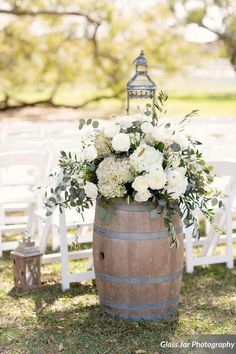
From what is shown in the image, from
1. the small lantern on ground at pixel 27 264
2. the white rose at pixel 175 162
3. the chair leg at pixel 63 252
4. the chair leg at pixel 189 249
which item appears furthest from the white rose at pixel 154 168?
the chair leg at pixel 189 249

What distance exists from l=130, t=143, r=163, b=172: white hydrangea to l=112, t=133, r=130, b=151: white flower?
71mm

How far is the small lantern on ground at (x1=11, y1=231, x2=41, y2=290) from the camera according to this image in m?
5.55

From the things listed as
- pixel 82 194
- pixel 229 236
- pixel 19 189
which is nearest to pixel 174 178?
pixel 82 194

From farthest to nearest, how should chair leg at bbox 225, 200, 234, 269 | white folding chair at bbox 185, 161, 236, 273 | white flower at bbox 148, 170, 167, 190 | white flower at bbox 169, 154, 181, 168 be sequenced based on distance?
1. chair leg at bbox 225, 200, 234, 269
2. white folding chair at bbox 185, 161, 236, 273
3. white flower at bbox 169, 154, 181, 168
4. white flower at bbox 148, 170, 167, 190

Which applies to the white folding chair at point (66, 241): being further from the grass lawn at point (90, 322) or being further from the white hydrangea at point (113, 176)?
the white hydrangea at point (113, 176)

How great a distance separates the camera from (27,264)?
557cm

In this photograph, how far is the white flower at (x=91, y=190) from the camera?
461 centimetres

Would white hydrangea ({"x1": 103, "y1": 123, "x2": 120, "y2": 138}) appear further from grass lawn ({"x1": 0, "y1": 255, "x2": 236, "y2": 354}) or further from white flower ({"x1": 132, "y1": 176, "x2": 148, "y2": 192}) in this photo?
grass lawn ({"x1": 0, "y1": 255, "x2": 236, "y2": 354})

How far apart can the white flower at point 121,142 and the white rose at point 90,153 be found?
150 mm

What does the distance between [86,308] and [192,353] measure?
110 cm

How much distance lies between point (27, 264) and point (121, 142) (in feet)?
5.25

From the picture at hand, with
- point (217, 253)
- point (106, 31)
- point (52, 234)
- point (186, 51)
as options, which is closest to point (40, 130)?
point (52, 234)

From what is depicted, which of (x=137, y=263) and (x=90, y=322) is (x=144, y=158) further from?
(x=90, y=322)

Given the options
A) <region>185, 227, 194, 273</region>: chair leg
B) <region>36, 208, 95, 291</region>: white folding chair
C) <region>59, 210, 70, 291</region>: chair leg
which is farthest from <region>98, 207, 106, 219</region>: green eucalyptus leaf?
<region>185, 227, 194, 273</region>: chair leg
